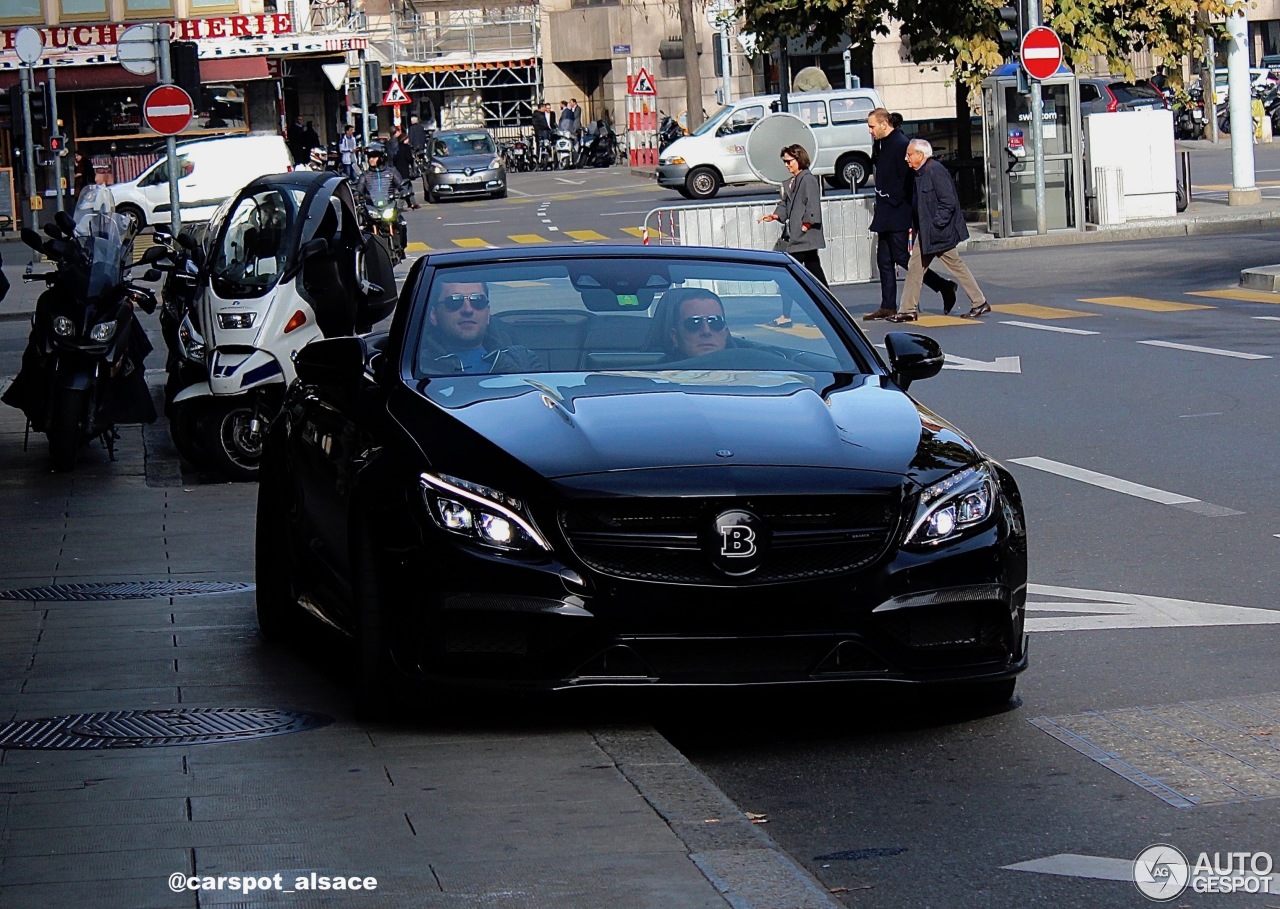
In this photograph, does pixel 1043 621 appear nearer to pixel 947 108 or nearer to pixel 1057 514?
pixel 1057 514

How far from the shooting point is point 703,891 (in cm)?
444

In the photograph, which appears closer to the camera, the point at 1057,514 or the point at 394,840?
the point at 394,840

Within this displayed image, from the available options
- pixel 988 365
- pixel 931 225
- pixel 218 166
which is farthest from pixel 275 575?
pixel 218 166

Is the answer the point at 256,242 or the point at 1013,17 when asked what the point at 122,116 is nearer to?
the point at 1013,17

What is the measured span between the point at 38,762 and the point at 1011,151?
25.4m

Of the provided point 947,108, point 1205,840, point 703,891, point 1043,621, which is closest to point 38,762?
point 703,891

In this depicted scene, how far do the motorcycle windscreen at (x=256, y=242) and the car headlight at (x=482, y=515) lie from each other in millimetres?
7506

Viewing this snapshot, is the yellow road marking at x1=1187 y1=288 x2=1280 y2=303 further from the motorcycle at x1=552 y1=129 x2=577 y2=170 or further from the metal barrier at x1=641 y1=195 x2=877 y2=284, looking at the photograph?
the motorcycle at x1=552 y1=129 x2=577 y2=170

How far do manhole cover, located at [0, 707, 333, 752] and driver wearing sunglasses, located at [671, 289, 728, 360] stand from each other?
1.75 meters

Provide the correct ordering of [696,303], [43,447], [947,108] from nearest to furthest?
[696,303]
[43,447]
[947,108]

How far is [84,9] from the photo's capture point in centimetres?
5347

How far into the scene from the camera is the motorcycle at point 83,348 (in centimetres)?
1313

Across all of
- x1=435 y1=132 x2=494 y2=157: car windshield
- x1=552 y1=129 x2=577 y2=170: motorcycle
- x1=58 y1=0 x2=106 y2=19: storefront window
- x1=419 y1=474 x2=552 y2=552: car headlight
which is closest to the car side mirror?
x1=419 y1=474 x2=552 y2=552: car headlight

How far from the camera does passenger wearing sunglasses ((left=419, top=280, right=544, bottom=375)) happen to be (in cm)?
704
